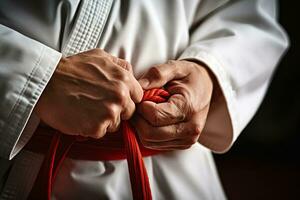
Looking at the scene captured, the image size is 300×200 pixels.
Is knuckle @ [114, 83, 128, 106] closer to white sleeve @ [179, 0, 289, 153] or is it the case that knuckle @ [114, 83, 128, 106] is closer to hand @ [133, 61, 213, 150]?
hand @ [133, 61, 213, 150]

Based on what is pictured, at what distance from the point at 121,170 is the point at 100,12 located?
0.26 m

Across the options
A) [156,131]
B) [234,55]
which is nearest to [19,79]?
[156,131]

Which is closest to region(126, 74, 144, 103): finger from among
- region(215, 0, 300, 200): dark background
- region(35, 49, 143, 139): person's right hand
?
region(35, 49, 143, 139): person's right hand

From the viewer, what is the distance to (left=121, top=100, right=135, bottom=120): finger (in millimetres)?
587

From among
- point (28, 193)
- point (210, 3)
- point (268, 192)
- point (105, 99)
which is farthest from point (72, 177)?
point (268, 192)

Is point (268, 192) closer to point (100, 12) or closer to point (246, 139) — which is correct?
point (246, 139)

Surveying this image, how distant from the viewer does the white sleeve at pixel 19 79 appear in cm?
59

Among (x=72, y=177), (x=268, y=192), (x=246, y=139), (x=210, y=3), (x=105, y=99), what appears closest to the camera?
(x=105, y=99)

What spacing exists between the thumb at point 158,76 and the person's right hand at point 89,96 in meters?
0.03

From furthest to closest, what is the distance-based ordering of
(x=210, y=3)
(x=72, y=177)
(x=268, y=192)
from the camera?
(x=268, y=192)
(x=210, y=3)
(x=72, y=177)

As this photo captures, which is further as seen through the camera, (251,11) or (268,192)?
(268,192)

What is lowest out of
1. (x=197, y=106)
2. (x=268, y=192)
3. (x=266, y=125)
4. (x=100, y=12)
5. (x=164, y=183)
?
(x=268, y=192)

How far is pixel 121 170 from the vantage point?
704 mm

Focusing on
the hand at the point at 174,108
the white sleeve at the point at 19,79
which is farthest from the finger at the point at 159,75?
the white sleeve at the point at 19,79
